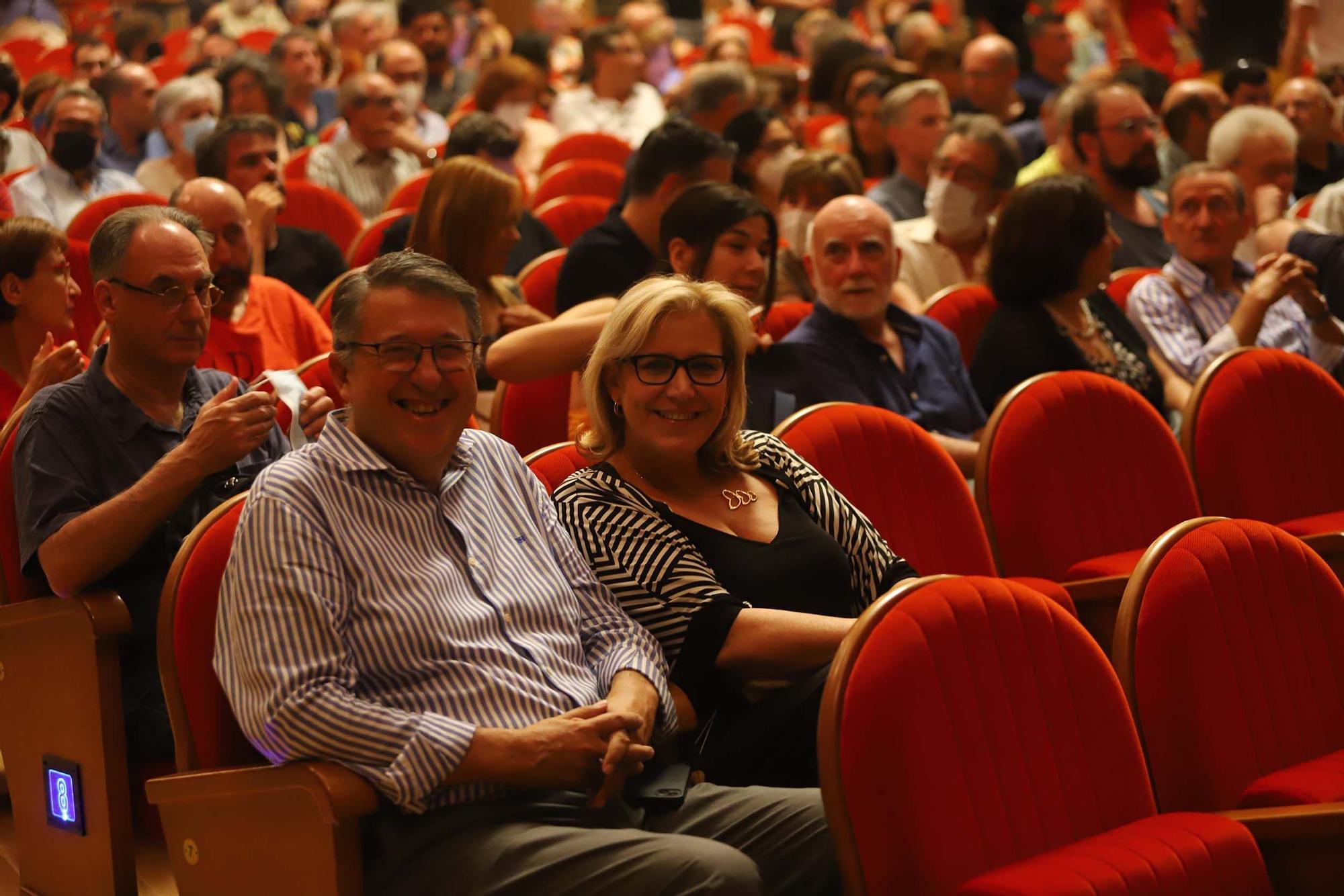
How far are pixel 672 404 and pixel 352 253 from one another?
2276 mm

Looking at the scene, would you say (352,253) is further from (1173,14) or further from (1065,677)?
(1173,14)

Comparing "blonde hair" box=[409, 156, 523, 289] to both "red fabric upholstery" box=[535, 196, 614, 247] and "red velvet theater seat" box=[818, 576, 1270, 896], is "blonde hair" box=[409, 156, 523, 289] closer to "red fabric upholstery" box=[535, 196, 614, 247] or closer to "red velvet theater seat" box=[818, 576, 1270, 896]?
"red fabric upholstery" box=[535, 196, 614, 247]

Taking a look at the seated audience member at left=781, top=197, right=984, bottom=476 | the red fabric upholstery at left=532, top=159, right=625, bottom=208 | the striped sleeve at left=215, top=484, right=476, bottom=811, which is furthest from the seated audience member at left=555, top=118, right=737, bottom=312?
the red fabric upholstery at left=532, top=159, right=625, bottom=208

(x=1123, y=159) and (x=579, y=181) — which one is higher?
(x=1123, y=159)

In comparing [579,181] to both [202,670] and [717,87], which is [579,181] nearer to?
[717,87]

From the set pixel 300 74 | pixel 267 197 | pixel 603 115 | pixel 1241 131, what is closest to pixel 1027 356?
pixel 1241 131

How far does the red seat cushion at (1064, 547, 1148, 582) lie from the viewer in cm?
257

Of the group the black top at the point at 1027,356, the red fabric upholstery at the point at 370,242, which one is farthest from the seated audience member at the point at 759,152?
the black top at the point at 1027,356

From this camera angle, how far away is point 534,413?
2986 millimetres

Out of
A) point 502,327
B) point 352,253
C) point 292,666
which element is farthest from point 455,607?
point 352,253

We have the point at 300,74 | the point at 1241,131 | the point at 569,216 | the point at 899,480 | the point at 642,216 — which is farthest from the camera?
the point at 300,74

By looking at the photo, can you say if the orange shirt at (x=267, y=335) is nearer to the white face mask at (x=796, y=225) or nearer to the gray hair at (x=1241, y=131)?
the white face mask at (x=796, y=225)

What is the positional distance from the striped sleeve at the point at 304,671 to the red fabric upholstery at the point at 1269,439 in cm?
177

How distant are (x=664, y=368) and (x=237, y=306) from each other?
1452mm
